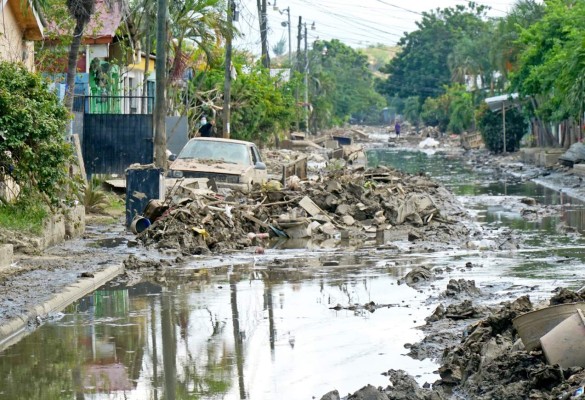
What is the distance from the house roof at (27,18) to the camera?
23062mm

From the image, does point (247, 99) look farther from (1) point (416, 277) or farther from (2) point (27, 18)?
(1) point (416, 277)

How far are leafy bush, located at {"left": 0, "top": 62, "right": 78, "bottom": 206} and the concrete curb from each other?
5.81 feet

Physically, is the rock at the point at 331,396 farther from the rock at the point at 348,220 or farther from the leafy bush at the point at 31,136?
the rock at the point at 348,220

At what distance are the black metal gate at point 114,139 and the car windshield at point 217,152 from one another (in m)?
4.09

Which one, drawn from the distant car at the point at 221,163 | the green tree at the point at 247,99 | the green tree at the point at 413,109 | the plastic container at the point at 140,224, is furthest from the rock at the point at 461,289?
the green tree at the point at 413,109

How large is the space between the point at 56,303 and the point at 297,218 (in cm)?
1038

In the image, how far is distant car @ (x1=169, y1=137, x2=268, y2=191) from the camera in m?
26.2

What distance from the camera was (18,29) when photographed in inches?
955

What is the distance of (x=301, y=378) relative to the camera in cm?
923

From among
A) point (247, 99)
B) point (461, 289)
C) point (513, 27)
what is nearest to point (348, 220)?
point (461, 289)

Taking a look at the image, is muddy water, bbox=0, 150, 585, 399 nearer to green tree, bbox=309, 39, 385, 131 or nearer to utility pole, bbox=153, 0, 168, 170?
utility pole, bbox=153, 0, 168, 170

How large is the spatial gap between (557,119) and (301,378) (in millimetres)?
43061

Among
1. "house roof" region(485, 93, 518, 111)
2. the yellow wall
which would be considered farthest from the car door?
"house roof" region(485, 93, 518, 111)

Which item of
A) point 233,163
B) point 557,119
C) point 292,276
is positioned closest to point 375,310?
point 292,276
